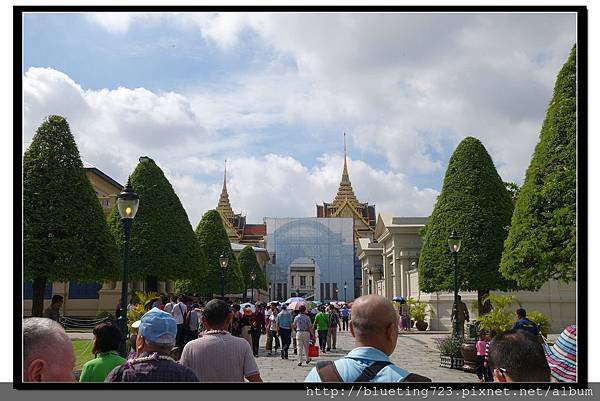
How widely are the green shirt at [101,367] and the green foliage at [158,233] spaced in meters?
22.4

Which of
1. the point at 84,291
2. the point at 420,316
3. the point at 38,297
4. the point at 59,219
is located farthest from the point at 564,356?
the point at 84,291

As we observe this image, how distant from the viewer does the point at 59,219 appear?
17.0 meters

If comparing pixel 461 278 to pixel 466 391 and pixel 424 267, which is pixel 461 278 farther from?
pixel 466 391

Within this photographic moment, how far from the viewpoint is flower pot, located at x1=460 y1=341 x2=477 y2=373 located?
15.1 metres

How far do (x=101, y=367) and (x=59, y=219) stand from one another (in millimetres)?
12535

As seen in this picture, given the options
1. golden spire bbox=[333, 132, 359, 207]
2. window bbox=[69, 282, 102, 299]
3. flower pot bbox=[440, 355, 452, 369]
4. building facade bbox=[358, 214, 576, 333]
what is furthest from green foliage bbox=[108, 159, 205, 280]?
golden spire bbox=[333, 132, 359, 207]

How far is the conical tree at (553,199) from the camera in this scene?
508 inches

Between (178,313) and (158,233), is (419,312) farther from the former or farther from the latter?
(178,313)

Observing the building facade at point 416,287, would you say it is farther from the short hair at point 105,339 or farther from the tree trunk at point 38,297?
the short hair at point 105,339

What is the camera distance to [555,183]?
43.5ft

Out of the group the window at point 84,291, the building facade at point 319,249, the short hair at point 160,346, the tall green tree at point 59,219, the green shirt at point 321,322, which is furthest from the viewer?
the building facade at point 319,249

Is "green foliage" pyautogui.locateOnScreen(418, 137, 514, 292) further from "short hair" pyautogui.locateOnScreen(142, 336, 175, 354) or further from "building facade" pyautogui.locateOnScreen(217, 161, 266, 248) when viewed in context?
"building facade" pyautogui.locateOnScreen(217, 161, 266, 248)

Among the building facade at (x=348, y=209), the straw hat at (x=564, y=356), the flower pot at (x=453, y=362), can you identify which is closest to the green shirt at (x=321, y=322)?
the flower pot at (x=453, y=362)

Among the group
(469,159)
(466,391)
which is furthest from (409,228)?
(466,391)
